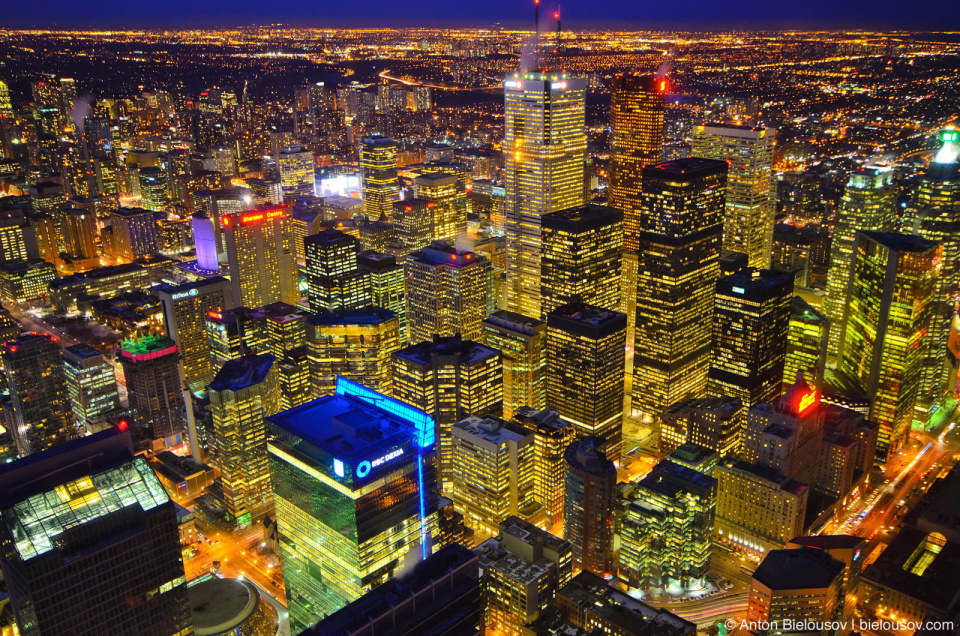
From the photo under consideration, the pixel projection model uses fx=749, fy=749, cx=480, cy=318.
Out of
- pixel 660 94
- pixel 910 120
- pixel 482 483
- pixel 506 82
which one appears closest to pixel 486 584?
pixel 482 483

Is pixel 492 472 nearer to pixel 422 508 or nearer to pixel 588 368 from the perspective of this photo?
pixel 588 368

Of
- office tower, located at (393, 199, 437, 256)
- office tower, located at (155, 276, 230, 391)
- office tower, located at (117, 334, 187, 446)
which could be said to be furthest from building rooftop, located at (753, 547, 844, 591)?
office tower, located at (393, 199, 437, 256)

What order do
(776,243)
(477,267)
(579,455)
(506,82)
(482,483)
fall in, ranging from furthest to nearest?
(776,243), (506,82), (477,267), (482,483), (579,455)

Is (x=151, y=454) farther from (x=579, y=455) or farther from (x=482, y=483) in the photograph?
(x=579, y=455)

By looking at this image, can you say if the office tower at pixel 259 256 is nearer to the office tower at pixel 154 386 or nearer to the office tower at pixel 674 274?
the office tower at pixel 154 386

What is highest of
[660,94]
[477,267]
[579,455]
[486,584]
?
[660,94]
